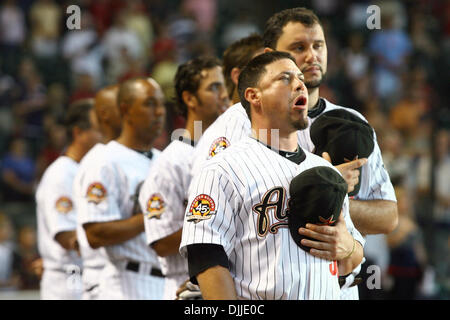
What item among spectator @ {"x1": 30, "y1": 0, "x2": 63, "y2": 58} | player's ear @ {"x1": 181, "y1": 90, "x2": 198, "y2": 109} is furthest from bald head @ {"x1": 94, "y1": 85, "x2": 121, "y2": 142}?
spectator @ {"x1": 30, "y1": 0, "x2": 63, "y2": 58}

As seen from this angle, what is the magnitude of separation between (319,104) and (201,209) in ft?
4.04

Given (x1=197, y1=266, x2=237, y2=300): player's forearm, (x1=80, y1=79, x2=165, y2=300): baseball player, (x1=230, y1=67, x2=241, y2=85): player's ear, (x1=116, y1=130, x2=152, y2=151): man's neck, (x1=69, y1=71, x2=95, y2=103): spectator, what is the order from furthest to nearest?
(x1=69, y1=71, x2=95, y2=103): spectator < (x1=116, y1=130, x2=152, y2=151): man's neck < (x1=80, y1=79, x2=165, y2=300): baseball player < (x1=230, y1=67, x2=241, y2=85): player's ear < (x1=197, y1=266, x2=237, y2=300): player's forearm

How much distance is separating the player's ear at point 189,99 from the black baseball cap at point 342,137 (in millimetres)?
1369

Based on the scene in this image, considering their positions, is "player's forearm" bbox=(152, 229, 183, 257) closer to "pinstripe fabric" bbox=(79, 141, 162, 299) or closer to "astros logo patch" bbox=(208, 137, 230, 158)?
"pinstripe fabric" bbox=(79, 141, 162, 299)

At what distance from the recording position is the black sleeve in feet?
9.70

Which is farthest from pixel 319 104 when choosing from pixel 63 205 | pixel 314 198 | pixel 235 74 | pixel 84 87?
pixel 84 87

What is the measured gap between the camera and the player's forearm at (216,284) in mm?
2908

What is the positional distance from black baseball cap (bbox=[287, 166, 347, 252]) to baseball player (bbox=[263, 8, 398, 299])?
0.73m

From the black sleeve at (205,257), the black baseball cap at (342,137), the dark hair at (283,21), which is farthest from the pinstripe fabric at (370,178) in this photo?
the black sleeve at (205,257)

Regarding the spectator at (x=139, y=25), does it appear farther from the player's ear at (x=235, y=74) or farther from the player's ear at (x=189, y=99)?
the player's ear at (x=235, y=74)

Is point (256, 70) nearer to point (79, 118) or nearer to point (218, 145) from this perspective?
point (218, 145)

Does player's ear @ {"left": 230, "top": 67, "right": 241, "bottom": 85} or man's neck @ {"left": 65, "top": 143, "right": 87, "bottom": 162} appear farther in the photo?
man's neck @ {"left": 65, "top": 143, "right": 87, "bottom": 162}

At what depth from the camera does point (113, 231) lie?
16.1 feet
